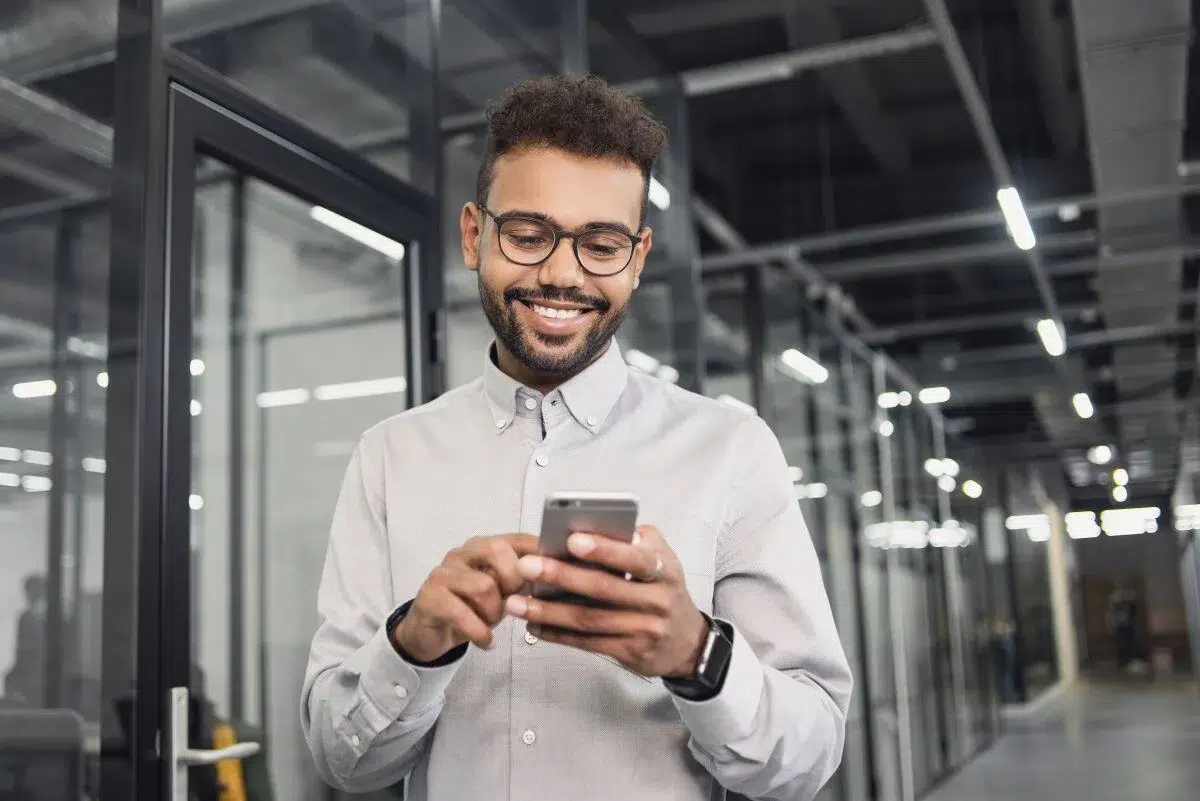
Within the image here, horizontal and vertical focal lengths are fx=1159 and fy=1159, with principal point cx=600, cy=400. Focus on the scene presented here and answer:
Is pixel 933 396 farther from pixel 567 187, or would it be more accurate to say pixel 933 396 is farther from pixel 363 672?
pixel 363 672

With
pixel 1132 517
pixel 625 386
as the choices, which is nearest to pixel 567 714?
pixel 625 386

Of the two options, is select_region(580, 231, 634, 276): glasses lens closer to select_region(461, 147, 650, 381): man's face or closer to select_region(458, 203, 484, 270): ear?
select_region(461, 147, 650, 381): man's face

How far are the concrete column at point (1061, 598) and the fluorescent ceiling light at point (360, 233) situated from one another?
16.2ft

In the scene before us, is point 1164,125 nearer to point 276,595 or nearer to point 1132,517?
point 1132,517

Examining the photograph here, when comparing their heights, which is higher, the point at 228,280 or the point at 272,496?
the point at 228,280

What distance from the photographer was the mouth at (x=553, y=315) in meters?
1.21

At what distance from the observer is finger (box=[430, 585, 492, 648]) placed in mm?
962

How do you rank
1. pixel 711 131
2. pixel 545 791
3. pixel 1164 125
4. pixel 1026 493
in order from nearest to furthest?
pixel 545 791
pixel 1164 125
pixel 711 131
pixel 1026 493

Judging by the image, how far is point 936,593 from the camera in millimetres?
8258

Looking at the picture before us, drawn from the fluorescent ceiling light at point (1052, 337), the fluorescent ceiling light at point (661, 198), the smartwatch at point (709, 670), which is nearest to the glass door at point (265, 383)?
the smartwatch at point (709, 670)

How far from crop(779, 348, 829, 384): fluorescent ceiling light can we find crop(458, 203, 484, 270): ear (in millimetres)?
4909

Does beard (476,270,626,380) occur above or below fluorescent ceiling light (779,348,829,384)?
below

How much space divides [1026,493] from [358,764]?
756cm

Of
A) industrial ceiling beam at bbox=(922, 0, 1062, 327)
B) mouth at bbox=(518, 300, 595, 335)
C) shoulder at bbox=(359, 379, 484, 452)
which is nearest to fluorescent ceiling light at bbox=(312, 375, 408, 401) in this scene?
shoulder at bbox=(359, 379, 484, 452)
